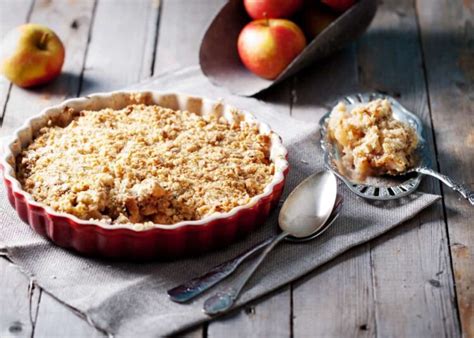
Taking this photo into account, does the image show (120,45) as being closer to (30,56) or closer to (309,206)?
(30,56)

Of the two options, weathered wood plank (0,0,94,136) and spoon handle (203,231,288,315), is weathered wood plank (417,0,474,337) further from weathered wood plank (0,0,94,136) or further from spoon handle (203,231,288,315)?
weathered wood plank (0,0,94,136)

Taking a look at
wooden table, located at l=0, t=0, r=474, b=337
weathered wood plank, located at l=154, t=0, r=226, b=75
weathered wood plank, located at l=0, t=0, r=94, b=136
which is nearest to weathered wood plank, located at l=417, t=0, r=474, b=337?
wooden table, located at l=0, t=0, r=474, b=337

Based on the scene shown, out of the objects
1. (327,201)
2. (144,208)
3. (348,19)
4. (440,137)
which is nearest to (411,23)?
(348,19)

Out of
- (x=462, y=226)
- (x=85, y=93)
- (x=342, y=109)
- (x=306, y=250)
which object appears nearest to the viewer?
(x=306, y=250)

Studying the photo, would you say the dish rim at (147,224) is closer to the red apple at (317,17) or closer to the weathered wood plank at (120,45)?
the weathered wood plank at (120,45)

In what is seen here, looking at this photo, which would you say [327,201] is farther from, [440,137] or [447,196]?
[440,137]
